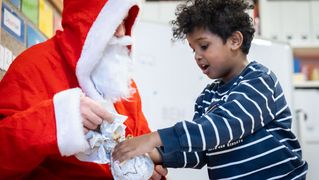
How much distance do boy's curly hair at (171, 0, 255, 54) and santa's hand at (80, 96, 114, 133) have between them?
16.0 inches

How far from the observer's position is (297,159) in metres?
1.07

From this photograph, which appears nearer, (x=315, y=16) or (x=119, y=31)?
(x=119, y=31)

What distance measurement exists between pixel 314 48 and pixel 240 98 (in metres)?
1.92

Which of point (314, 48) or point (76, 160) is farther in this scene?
point (314, 48)

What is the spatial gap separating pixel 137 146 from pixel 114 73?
0.26 metres

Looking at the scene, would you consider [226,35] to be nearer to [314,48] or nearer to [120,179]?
[120,179]

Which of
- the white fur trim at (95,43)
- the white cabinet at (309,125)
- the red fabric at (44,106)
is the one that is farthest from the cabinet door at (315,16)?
the white fur trim at (95,43)

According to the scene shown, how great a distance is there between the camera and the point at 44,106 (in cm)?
90

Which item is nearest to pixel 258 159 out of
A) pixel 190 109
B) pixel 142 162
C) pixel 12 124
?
pixel 142 162

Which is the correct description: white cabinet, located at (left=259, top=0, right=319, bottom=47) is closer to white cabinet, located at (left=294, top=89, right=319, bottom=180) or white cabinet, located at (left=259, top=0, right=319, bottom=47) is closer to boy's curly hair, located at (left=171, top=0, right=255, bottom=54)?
white cabinet, located at (left=294, top=89, right=319, bottom=180)

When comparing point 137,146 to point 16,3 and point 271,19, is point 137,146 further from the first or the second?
point 271,19

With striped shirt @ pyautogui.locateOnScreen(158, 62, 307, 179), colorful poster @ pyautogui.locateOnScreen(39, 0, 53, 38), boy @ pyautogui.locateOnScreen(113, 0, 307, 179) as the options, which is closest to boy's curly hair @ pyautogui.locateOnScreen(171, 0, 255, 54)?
boy @ pyautogui.locateOnScreen(113, 0, 307, 179)

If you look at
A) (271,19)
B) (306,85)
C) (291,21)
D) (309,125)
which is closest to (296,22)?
(291,21)

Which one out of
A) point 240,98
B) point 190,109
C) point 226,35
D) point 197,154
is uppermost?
point 226,35
